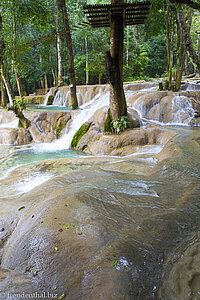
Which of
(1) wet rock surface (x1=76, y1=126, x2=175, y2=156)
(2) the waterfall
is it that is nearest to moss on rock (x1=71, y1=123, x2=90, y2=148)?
(2) the waterfall

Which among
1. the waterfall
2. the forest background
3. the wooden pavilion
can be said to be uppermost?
the forest background

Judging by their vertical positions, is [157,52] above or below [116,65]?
above

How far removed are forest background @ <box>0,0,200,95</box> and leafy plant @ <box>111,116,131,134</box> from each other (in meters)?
2.92

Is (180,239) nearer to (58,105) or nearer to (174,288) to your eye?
(174,288)

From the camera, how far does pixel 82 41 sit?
23906 millimetres

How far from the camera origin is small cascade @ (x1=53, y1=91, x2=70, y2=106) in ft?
53.2

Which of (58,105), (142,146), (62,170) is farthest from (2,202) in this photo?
(58,105)

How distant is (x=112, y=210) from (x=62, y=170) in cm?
289

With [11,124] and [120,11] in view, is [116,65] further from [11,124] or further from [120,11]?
[11,124]

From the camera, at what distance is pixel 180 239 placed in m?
1.82

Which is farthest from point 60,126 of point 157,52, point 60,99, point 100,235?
point 157,52

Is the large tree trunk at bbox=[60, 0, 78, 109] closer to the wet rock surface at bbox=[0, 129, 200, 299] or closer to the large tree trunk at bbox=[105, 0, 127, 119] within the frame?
the large tree trunk at bbox=[105, 0, 127, 119]

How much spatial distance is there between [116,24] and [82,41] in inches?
788

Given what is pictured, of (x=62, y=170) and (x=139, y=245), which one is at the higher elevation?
(x=139, y=245)
